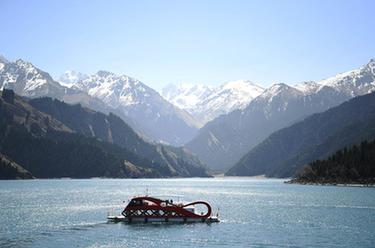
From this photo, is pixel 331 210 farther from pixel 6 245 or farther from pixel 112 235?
pixel 6 245

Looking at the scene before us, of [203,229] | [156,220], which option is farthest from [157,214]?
[203,229]

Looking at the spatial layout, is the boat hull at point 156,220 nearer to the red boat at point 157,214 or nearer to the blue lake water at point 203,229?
the red boat at point 157,214

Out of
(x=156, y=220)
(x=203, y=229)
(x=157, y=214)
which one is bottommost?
(x=203, y=229)

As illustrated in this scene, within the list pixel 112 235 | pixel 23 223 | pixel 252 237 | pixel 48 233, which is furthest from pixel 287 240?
pixel 23 223

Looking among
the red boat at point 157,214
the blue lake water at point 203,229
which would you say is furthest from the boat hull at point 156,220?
the blue lake water at point 203,229

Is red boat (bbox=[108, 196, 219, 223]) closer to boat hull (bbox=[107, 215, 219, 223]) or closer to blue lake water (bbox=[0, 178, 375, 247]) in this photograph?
boat hull (bbox=[107, 215, 219, 223])

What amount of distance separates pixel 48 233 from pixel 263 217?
5524 cm

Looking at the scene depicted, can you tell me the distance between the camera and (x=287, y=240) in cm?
9425

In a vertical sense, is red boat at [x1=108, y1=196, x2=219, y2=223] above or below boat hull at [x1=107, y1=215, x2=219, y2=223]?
above

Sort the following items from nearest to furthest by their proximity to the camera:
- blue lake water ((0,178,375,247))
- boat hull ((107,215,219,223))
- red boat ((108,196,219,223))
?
blue lake water ((0,178,375,247))
boat hull ((107,215,219,223))
red boat ((108,196,219,223))

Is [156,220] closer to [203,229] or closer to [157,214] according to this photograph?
[157,214]

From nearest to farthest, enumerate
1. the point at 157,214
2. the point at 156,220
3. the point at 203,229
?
the point at 203,229
the point at 156,220
the point at 157,214

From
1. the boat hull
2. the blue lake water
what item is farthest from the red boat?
the blue lake water

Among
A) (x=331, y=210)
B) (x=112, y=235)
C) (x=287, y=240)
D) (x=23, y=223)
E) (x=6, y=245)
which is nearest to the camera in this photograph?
(x=6, y=245)
